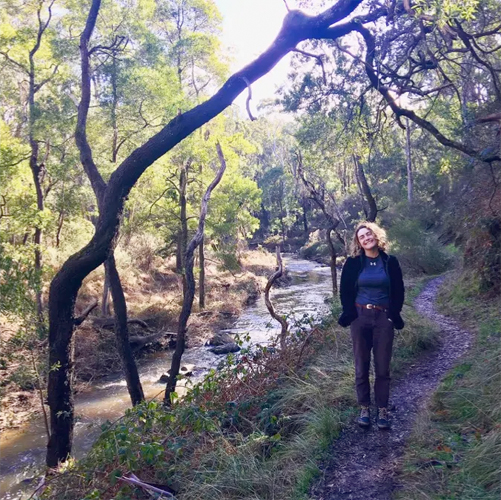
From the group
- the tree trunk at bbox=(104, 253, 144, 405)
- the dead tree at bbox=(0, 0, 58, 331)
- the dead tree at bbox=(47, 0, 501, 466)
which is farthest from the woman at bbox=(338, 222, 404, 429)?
the dead tree at bbox=(0, 0, 58, 331)

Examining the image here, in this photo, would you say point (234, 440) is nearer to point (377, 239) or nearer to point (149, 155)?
point (377, 239)

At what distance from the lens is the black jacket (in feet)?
14.5

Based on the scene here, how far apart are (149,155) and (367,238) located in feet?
9.79

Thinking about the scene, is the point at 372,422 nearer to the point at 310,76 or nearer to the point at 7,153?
the point at 310,76

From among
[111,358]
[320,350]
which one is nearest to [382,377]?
[320,350]

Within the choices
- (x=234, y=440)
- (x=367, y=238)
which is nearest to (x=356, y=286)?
(x=367, y=238)

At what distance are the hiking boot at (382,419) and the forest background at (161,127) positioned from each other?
10.6 feet

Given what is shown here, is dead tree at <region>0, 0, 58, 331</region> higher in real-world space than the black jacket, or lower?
higher

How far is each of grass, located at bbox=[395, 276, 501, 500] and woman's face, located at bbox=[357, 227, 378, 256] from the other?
1755 millimetres

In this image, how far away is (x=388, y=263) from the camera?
4.45 m

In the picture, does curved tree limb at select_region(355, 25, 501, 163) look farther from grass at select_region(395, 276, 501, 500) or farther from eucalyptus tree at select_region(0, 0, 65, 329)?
eucalyptus tree at select_region(0, 0, 65, 329)

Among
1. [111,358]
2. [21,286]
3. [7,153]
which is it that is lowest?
[111,358]

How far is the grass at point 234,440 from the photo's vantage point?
390 centimetres

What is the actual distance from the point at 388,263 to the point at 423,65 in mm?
3803
